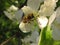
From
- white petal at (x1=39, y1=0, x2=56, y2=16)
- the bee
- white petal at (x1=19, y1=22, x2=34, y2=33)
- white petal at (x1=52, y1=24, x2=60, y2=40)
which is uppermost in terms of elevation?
white petal at (x1=39, y1=0, x2=56, y2=16)

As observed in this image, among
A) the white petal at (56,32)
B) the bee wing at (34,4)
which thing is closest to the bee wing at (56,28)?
the white petal at (56,32)

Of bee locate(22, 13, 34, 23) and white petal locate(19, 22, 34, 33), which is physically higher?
bee locate(22, 13, 34, 23)

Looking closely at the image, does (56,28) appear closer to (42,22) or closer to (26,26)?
(42,22)

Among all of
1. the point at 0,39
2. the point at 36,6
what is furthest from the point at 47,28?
the point at 0,39

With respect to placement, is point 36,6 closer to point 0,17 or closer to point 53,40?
point 53,40

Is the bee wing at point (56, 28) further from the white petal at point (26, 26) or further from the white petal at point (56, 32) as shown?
the white petal at point (26, 26)

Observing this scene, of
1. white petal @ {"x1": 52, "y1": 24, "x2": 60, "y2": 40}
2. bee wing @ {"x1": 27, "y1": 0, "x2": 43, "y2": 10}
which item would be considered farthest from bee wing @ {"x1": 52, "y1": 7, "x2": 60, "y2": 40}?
bee wing @ {"x1": 27, "y1": 0, "x2": 43, "y2": 10}

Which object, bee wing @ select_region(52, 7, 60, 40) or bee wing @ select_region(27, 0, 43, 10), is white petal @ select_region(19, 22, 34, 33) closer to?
bee wing @ select_region(27, 0, 43, 10)

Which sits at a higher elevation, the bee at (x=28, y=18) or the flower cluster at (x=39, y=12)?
the flower cluster at (x=39, y=12)
